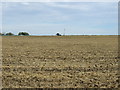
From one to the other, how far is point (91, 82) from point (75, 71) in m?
1.92

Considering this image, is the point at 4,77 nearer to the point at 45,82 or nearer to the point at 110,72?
the point at 45,82

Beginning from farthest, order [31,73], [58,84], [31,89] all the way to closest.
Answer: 1. [31,73]
2. [58,84]
3. [31,89]

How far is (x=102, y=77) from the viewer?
328 inches

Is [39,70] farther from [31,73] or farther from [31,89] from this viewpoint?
[31,89]

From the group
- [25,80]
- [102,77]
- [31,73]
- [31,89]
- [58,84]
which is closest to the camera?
[31,89]

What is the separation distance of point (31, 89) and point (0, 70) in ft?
11.2

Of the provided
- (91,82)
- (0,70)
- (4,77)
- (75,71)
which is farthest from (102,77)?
(0,70)

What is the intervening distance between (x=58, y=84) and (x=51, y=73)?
1.73 metres

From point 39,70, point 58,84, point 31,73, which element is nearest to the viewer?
point 58,84

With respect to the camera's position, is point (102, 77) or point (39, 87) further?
point (102, 77)

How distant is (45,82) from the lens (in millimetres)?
7500

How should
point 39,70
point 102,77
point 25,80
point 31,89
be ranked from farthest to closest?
point 39,70 → point 102,77 → point 25,80 → point 31,89

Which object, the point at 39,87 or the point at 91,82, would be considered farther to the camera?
the point at 91,82

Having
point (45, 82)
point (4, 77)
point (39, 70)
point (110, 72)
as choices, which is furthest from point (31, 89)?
point (110, 72)
